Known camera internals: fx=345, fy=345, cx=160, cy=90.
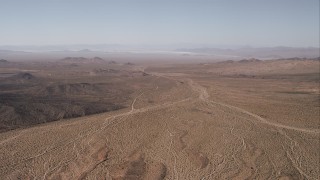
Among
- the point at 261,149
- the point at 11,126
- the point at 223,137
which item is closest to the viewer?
the point at 261,149

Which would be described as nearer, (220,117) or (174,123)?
(174,123)

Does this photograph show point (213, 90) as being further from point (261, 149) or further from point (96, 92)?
point (261, 149)

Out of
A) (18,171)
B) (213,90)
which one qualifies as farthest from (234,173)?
(213,90)

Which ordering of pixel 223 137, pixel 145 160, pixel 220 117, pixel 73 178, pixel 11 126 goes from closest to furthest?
1. pixel 73 178
2. pixel 145 160
3. pixel 223 137
4. pixel 11 126
5. pixel 220 117

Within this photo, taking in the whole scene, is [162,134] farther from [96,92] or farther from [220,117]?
[96,92]

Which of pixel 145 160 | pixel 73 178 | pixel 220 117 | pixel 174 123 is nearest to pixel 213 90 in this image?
pixel 220 117

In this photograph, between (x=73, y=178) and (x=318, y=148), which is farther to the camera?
(x=318, y=148)
